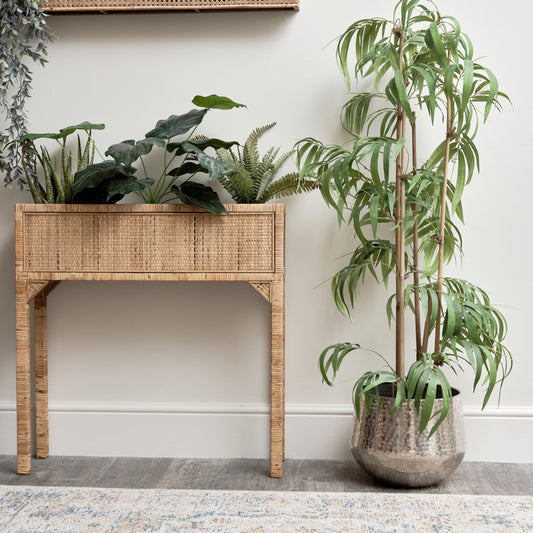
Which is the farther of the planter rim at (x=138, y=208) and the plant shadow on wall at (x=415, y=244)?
the planter rim at (x=138, y=208)

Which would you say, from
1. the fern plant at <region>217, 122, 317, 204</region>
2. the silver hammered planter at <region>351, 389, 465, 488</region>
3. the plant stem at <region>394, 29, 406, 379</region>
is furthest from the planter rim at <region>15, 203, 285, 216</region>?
the silver hammered planter at <region>351, 389, 465, 488</region>

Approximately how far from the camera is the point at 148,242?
186 centimetres

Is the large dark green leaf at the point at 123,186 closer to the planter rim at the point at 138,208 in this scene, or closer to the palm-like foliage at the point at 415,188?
the planter rim at the point at 138,208

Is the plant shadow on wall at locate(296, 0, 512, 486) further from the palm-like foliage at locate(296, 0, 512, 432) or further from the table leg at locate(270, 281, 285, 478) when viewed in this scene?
the table leg at locate(270, 281, 285, 478)

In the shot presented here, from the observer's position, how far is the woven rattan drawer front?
1.84m

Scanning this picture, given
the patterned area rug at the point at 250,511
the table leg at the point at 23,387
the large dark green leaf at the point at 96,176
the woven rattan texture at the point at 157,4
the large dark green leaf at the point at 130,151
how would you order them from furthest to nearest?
the woven rattan texture at the point at 157,4, the table leg at the point at 23,387, the large dark green leaf at the point at 96,176, the large dark green leaf at the point at 130,151, the patterned area rug at the point at 250,511

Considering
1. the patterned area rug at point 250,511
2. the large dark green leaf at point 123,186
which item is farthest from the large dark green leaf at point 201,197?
the patterned area rug at point 250,511

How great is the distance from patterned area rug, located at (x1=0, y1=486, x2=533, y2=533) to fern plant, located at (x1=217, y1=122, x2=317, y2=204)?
911 mm

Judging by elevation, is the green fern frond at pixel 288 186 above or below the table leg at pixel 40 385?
above

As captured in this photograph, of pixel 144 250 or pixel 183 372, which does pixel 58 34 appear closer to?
pixel 144 250

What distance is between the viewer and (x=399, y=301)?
1.80 meters

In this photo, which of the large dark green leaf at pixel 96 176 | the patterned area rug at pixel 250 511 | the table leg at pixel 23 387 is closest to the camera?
the patterned area rug at pixel 250 511

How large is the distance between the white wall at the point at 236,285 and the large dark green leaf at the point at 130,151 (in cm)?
41

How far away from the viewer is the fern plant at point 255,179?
6.32 ft
